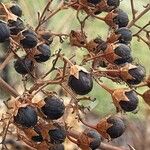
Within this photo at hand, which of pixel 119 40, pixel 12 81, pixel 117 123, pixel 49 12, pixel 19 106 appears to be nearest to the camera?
pixel 19 106

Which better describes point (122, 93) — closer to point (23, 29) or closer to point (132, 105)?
point (132, 105)

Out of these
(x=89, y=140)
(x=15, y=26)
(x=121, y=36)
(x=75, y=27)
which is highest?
(x=121, y=36)

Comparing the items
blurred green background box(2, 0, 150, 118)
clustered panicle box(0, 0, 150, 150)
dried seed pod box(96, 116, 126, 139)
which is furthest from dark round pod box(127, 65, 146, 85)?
blurred green background box(2, 0, 150, 118)

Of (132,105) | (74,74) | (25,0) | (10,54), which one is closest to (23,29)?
(10,54)

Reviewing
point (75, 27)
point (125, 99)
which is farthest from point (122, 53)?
point (75, 27)

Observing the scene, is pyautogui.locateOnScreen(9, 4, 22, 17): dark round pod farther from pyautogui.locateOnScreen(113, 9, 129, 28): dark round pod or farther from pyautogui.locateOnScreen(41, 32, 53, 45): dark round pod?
pyautogui.locateOnScreen(113, 9, 129, 28): dark round pod

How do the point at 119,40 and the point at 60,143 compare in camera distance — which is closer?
the point at 60,143

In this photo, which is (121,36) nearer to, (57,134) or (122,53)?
(122,53)
